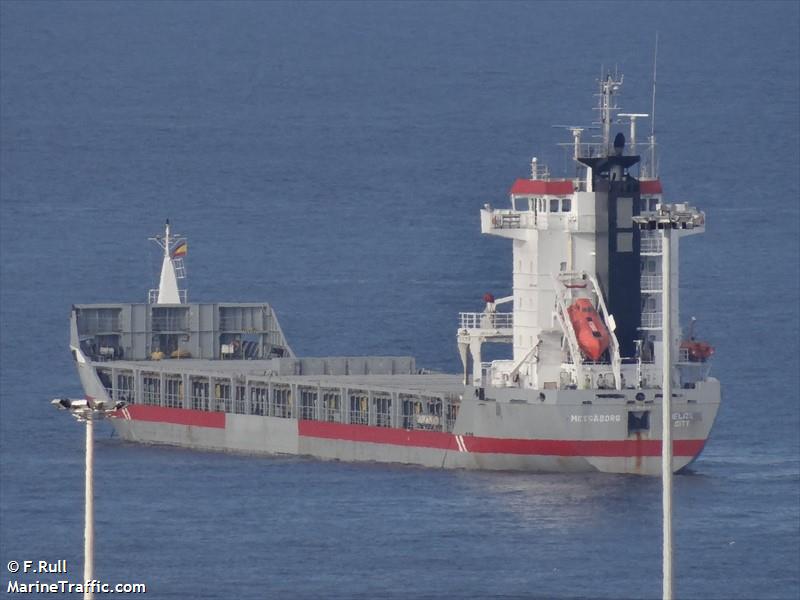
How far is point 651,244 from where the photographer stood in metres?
94.3

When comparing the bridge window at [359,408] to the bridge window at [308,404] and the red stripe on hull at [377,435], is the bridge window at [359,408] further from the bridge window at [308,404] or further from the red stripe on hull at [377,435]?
the bridge window at [308,404]

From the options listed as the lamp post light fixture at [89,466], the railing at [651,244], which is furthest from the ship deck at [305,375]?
the lamp post light fixture at [89,466]

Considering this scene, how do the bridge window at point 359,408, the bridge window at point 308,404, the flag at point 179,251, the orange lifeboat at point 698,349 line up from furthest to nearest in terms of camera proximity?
the flag at point 179,251
the bridge window at point 308,404
the bridge window at point 359,408
the orange lifeboat at point 698,349

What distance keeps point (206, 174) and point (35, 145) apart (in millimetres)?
13161

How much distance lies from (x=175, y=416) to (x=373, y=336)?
20.9 meters

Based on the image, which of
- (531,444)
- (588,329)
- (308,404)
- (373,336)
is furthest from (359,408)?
(373,336)

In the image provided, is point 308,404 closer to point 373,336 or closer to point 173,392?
point 173,392

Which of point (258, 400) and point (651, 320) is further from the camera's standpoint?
point (258, 400)

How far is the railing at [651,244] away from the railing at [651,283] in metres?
0.65

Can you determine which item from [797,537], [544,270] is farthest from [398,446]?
[797,537]

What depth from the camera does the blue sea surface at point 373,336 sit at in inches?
3147

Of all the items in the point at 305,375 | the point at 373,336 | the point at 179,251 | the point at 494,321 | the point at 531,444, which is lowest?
the point at 531,444

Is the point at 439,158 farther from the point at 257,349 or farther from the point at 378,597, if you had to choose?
the point at 378,597

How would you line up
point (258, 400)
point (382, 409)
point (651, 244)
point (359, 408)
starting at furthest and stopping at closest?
point (258, 400) < point (359, 408) < point (382, 409) < point (651, 244)
